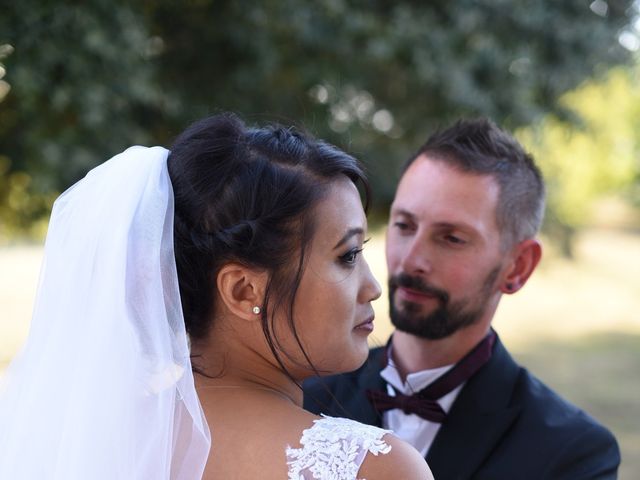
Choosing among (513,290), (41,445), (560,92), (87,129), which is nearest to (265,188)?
(41,445)

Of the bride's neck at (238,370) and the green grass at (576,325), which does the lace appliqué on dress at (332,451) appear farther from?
the green grass at (576,325)

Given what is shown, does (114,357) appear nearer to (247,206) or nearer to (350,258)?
(247,206)

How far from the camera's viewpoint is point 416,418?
2.85 m

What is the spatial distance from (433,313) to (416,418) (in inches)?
13.6

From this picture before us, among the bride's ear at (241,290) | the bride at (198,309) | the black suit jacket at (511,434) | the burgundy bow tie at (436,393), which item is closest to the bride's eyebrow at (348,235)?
the bride at (198,309)

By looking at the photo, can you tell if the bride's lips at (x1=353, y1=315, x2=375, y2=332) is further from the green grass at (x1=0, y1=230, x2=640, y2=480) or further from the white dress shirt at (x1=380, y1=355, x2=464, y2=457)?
the green grass at (x1=0, y1=230, x2=640, y2=480)

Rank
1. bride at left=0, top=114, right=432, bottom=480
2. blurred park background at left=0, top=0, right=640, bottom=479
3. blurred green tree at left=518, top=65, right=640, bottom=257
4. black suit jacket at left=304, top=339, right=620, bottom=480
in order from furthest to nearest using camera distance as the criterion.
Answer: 1. blurred green tree at left=518, top=65, right=640, bottom=257
2. blurred park background at left=0, top=0, right=640, bottom=479
3. black suit jacket at left=304, top=339, right=620, bottom=480
4. bride at left=0, top=114, right=432, bottom=480

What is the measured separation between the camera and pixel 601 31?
7145 mm

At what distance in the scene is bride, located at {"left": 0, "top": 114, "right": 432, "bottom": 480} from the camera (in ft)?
5.79

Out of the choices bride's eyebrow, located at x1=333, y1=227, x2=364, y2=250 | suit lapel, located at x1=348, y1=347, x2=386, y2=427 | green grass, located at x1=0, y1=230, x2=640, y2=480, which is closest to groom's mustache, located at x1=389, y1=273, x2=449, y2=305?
suit lapel, located at x1=348, y1=347, x2=386, y2=427

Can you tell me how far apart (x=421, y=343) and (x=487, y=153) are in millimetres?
704

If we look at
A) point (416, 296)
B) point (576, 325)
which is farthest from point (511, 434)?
point (576, 325)

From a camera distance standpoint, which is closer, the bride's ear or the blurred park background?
the bride's ear

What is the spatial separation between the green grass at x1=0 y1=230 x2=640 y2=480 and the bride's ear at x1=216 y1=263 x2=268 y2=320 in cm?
811
